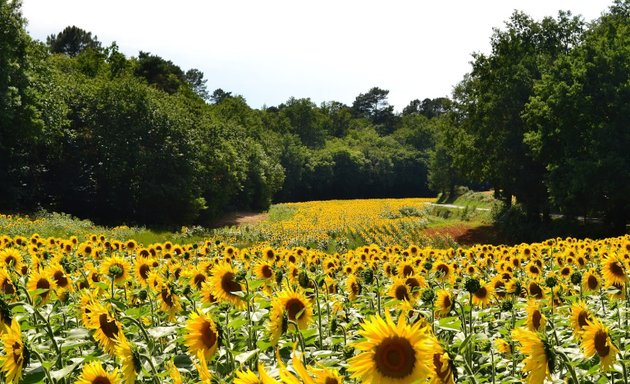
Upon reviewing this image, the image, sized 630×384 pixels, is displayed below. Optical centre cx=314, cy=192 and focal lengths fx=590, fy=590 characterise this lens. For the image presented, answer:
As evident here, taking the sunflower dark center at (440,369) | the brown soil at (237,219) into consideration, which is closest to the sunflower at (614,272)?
the sunflower dark center at (440,369)

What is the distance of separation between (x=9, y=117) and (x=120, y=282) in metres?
24.5

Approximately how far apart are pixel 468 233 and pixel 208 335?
31.0 meters

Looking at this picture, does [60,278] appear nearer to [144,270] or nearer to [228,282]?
[144,270]

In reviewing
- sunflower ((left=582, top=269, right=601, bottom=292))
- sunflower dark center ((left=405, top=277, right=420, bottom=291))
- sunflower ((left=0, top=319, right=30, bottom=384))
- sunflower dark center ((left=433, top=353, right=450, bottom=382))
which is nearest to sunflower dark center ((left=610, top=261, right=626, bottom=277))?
sunflower ((left=582, top=269, right=601, bottom=292))

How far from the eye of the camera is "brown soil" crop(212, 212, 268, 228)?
132ft

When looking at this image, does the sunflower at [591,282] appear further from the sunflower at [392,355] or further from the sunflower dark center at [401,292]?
the sunflower at [392,355]

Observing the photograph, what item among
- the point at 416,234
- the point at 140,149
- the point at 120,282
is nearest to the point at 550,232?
the point at 416,234

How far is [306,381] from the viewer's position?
5.19ft

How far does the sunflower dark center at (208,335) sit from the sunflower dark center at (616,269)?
4065mm

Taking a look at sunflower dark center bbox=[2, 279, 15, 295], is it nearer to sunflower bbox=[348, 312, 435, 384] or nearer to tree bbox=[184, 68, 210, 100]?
sunflower bbox=[348, 312, 435, 384]

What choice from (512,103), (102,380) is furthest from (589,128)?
(102,380)

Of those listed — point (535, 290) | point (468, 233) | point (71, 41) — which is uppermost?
point (71, 41)

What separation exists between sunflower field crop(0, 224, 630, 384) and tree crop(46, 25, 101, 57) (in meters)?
86.3

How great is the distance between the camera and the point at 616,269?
535cm
